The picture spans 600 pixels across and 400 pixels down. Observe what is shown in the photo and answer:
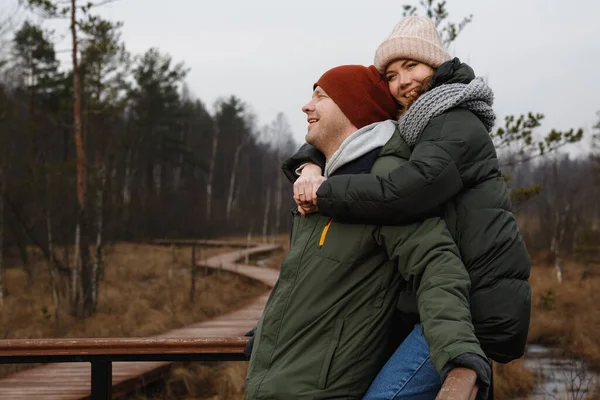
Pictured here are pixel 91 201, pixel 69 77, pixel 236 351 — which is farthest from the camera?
pixel 69 77

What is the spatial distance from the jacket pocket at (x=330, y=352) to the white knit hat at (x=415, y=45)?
832 mm

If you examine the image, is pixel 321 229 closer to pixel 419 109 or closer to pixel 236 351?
pixel 419 109

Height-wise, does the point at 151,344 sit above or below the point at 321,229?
below

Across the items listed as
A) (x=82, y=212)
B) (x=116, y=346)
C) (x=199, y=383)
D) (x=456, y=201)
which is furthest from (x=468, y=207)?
(x=82, y=212)

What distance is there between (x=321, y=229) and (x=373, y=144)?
0.98ft

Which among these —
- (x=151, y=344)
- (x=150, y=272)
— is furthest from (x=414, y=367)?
(x=150, y=272)

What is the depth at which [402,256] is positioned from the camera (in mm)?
1836

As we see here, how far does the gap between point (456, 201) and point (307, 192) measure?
44 cm

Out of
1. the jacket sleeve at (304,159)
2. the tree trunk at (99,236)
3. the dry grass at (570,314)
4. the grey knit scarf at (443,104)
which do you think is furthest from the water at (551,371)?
the tree trunk at (99,236)

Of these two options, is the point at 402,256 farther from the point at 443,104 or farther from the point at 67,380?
the point at 67,380

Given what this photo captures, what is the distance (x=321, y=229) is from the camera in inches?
79.2

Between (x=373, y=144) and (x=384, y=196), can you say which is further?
(x=373, y=144)

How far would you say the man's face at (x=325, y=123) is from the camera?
2.12 m

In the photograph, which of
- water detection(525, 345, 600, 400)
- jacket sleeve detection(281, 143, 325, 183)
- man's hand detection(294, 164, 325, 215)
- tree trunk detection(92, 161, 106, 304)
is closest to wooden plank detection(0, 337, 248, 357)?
jacket sleeve detection(281, 143, 325, 183)
